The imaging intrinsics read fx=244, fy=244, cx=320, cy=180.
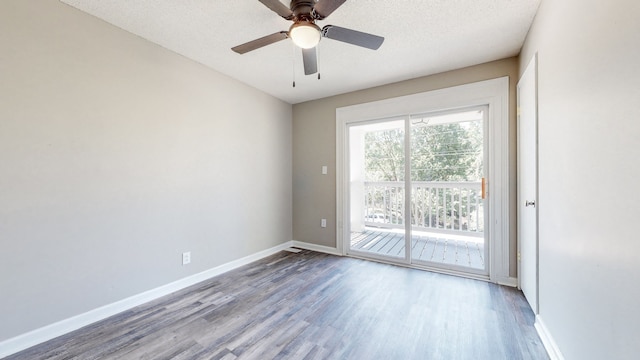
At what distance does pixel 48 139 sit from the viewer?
5.69ft

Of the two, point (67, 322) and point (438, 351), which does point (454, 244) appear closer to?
point (438, 351)

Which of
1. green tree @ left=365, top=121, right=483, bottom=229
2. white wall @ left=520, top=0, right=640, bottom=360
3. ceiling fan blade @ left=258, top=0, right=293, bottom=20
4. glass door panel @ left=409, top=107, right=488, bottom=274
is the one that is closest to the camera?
white wall @ left=520, top=0, right=640, bottom=360

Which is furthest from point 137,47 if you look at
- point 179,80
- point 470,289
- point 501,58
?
point 470,289

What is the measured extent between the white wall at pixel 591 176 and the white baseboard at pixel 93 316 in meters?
3.02

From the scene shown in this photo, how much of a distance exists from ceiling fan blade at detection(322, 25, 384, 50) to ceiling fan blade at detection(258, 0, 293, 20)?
0.82 ft

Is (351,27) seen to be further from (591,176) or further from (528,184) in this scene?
(528,184)

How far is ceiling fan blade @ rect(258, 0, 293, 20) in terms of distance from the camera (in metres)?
1.45

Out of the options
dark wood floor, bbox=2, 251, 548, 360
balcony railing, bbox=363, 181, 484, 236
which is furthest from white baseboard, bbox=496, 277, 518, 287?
balcony railing, bbox=363, 181, 484, 236

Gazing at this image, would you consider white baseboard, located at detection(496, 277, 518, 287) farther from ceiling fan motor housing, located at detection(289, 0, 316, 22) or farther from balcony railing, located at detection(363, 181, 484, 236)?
ceiling fan motor housing, located at detection(289, 0, 316, 22)

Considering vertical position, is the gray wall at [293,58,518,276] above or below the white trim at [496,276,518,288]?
above

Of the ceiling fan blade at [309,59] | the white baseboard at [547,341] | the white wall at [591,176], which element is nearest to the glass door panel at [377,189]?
the white baseboard at [547,341]

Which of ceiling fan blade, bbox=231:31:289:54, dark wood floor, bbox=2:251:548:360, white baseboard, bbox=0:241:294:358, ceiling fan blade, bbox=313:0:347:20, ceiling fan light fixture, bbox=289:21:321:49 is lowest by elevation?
dark wood floor, bbox=2:251:548:360

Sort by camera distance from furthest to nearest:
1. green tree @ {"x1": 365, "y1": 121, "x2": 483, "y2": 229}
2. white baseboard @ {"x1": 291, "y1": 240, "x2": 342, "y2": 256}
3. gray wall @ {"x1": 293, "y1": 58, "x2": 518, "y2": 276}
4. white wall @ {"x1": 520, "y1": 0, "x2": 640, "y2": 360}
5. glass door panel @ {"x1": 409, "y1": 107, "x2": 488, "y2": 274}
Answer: white baseboard @ {"x1": 291, "y1": 240, "x2": 342, "y2": 256} → gray wall @ {"x1": 293, "y1": 58, "x2": 518, "y2": 276} → green tree @ {"x1": 365, "y1": 121, "x2": 483, "y2": 229} → glass door panel @ {"x1": 409, "y1": 107, "x2": 488, "y2": 274} → white wall @ {"x1": 520, "y1": 0, "x2": 640, "y2": 360}

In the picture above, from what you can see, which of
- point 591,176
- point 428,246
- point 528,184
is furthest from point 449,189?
point 591,176
